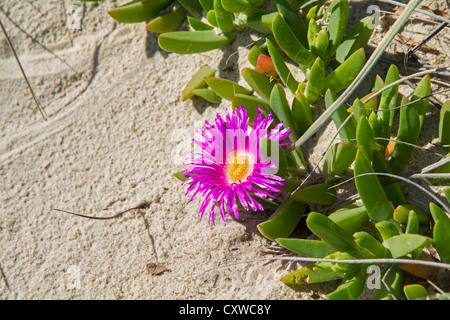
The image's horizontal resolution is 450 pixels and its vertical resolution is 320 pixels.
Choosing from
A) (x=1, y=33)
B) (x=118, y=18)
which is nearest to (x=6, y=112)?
(x=1, y=33)

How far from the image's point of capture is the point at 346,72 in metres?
1.23

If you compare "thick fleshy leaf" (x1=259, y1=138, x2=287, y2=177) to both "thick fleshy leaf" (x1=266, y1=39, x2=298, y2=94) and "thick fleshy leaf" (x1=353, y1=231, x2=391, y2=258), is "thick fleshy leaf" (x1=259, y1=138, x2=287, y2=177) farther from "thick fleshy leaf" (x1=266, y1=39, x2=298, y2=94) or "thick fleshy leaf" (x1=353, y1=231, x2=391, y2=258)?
"thick fleshy leaf" (x1=266, y1=39, x2=298, y2=94)

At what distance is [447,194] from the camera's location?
99 cm

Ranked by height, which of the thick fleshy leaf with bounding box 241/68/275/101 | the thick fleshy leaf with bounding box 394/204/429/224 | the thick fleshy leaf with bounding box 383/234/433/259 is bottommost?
the thick fleshy leaf with bounding box 383/234/433/259

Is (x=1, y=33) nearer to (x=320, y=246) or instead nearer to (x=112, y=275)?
(x=112, y=275)

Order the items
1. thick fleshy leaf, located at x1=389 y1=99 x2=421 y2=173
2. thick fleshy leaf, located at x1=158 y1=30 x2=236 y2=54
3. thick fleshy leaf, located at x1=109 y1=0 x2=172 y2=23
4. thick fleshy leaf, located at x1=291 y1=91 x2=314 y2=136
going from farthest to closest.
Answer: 1. thick fleshy leaf, located at x1=109 y1=0 x2=172 y2=23
2. thick fleshy leaf, located at x1=158 y1=30 x2=236 y2=54
3. thick fleshy leaf, located at x1=291 y1=91 x2=314 y2=136
4. thick fleshy leaf, located at x1=389 y1=99 x2=421 y2=173

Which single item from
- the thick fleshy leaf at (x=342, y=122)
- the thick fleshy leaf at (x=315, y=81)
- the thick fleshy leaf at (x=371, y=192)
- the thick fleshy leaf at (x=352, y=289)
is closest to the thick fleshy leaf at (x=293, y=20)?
the thick fleshy leaf at (x=315, y=81)

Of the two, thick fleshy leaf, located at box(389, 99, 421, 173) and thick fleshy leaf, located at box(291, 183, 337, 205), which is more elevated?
thick fleshy leaf, located at box(389, 99, 421, 173)

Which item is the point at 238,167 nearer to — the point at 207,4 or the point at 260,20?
the point at 260,20

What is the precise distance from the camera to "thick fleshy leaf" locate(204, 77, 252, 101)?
1.38 metres

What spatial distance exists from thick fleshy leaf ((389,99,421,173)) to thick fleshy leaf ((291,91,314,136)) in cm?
25

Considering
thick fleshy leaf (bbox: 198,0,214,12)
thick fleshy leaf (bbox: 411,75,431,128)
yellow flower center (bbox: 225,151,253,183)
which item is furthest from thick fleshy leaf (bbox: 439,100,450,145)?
thick fleshy leaf (bbox: 198,0,214,12)

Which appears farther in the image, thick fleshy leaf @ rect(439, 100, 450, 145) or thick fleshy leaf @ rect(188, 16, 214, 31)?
thick fleshy leaf @ rect(188, 16, 214, 31)

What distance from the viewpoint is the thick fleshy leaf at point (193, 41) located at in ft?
4.71
